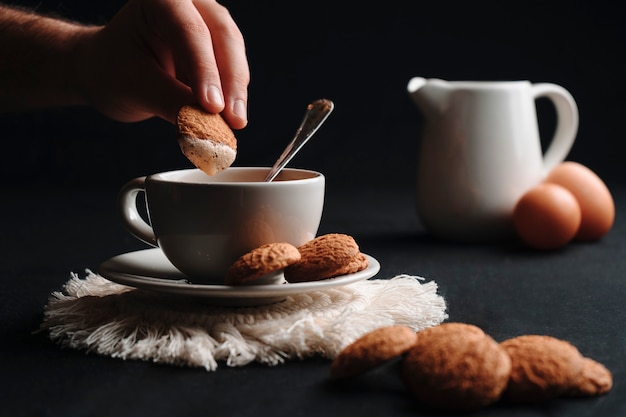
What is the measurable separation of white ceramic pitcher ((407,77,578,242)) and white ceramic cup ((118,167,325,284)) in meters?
0.71

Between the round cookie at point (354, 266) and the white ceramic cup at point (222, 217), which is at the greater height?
the white ceramic cup at point (222, 217)

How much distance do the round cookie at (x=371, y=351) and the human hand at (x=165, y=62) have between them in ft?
1.35

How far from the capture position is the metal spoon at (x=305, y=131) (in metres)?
1.11

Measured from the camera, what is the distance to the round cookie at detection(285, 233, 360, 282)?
37.5 inches

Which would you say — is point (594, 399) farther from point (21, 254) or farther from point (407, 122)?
point (407, 122)

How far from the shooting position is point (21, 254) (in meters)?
1.53

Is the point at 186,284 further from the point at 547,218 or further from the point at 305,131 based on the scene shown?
the point at 547,218

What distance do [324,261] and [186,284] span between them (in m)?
0.16

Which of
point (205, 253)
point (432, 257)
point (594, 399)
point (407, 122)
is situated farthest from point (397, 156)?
point (594, 399)

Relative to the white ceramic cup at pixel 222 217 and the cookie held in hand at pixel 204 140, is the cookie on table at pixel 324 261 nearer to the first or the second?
the white ceramic cup at pixel 222 217

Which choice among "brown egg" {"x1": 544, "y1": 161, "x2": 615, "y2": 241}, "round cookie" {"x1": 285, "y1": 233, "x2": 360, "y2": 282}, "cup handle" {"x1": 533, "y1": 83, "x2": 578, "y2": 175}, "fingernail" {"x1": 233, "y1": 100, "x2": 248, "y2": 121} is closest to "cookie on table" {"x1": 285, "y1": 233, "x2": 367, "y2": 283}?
"round cookie" {"x1": 285, "y1": 233, "x2": 360, "y2": 282}

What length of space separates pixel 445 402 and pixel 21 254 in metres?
1.02

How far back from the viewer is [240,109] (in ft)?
3.67

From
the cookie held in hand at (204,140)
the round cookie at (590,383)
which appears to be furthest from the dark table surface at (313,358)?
the cookie held in hand at (204,140)
